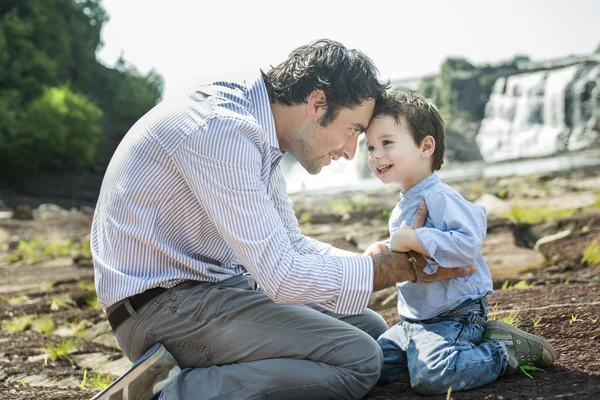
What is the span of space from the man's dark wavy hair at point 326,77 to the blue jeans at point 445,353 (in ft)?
3.83

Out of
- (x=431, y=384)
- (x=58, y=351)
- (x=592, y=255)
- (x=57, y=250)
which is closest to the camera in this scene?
(x=431, y=384)

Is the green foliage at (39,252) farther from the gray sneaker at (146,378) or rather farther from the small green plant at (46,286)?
the gray sneaker at (146,378)

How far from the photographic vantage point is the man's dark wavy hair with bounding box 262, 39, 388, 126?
3086 millimetres

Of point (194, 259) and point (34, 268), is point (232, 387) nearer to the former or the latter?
point (194, 259)

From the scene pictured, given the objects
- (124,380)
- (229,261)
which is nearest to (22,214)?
(229,261)

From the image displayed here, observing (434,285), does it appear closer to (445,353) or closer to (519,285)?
(445,353)

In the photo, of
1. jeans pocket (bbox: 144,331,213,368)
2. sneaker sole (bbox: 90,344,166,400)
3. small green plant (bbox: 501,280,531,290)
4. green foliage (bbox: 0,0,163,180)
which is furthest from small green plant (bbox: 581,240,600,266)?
green foliage (bbox: 0,0,163,180)

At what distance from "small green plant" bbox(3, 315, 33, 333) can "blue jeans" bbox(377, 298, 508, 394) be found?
3.75 metres

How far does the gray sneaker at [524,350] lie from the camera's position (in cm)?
286

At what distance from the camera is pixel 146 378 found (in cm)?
276

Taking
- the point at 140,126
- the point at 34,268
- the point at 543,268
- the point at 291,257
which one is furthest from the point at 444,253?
the point at 34,268

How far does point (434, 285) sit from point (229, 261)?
1029mm

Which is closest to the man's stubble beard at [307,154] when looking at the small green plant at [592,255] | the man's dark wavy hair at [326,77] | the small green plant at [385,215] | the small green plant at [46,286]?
the man's dark wavy hair at [326,77]

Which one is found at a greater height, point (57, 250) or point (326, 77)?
point (326, 77)
